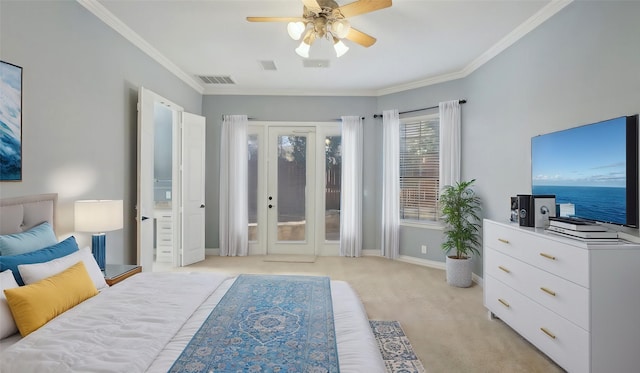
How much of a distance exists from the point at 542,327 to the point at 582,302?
1.48 ft

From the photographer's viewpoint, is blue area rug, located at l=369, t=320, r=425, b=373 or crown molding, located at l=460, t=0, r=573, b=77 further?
crown molding, located at l=460, t=0, r=573, b=77

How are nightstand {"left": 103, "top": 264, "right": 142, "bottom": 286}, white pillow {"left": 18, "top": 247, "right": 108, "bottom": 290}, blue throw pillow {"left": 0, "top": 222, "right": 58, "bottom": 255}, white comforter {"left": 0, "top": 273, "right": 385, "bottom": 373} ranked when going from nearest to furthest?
1. white comforter {"left": 0, "top": 273, "right": 385, "bottom": 373}
2. white pillow {"left": 18, "top": 247, "right": 108, "bottom": 290}
3. blue throw pillow {"left": 0, "top": 222, "right": 58, "bottom": 255}
4. nightstand {"left": 103, "top": 264, "right": 142, "bottom": 286}

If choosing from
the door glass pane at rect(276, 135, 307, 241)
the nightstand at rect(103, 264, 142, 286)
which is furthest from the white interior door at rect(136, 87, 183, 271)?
the door glass pane at rect(276, 135, 307, 241)

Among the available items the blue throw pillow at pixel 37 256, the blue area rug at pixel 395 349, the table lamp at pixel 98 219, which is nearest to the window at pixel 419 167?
the blue area rug at pixel 395 349

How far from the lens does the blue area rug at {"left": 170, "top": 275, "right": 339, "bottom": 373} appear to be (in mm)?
1270

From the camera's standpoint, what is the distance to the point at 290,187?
211 inches

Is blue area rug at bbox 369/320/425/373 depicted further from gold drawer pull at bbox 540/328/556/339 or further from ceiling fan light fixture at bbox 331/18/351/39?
ceiling fan light fixture at bbox 331/18/351/39

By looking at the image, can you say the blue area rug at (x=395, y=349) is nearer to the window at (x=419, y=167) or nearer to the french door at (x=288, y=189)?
the window at (x=419, y=167)

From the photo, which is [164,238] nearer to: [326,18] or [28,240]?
[28,240]

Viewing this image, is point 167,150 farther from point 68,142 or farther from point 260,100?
point 68,142

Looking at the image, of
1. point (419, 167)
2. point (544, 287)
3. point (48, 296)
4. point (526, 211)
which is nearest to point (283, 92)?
point (419, 167)

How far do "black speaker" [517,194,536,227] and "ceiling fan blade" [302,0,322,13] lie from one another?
7.23 ft

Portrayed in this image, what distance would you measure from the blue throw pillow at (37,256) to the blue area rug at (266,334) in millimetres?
1078

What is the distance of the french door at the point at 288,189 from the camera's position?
5309 millimetres
